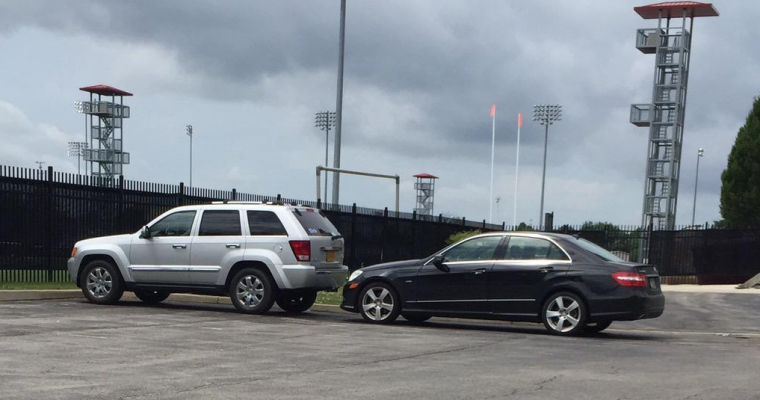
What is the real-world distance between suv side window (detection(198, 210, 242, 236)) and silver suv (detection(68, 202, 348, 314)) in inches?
0.6

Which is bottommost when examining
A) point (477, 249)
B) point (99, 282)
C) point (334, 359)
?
point (99, 282)

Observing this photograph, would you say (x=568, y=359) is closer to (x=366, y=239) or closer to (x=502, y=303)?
(x=502, y=303)

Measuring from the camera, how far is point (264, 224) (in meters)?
15.6

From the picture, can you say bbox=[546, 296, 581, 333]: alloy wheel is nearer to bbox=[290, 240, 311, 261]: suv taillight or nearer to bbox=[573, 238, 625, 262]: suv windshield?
bbox=[573, 238, 625, 262]: suv windshield

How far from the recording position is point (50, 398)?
23.0 ft

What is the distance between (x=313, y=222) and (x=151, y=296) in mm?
3599

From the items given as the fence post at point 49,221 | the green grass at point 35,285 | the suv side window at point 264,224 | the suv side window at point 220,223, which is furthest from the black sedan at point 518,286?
the fence post at point 49,221

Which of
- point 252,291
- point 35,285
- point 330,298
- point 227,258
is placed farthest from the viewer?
point 330,298

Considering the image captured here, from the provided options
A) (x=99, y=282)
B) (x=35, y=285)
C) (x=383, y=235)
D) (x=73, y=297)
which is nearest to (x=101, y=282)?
(x=99, y=282)

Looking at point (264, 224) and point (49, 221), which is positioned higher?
point (264, 224)

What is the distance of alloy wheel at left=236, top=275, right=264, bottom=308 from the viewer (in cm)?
1538

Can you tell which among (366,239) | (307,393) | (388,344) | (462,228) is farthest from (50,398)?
(462,228)

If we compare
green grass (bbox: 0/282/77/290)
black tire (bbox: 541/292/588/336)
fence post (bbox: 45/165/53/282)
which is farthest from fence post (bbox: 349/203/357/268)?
black tire (bbox: 541/292/588/336)

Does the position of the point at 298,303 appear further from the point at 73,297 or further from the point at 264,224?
the point at 73,297
